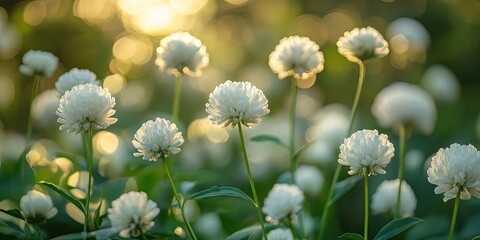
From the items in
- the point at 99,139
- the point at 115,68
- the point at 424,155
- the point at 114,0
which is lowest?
the point at 424,155

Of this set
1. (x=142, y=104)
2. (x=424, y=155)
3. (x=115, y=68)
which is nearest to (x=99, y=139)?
(x=142, y=104)

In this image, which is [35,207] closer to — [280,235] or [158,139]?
[158,139]

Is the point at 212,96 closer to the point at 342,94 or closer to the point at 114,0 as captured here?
the point at 342,94

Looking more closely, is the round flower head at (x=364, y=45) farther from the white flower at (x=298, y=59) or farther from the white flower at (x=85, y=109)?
the white flower at (x=85, y=109)

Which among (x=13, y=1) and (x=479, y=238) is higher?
(x=13, y=1)

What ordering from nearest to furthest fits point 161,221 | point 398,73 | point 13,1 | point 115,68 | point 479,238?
point 479,238, point 161,221, point 398,73, point 115,68, point 13,1

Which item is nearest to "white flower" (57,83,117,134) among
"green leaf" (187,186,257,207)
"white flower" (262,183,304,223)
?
"green leaf" (187,186,257,207)
